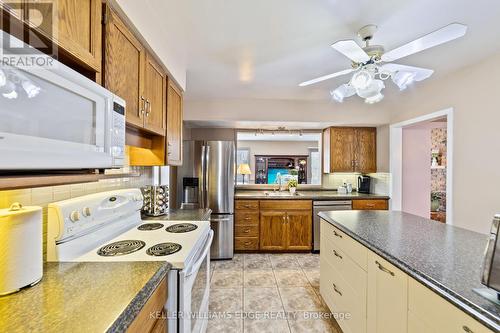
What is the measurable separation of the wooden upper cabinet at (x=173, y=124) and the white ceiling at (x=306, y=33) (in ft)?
1.22

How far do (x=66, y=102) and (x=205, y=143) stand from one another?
8.74ft

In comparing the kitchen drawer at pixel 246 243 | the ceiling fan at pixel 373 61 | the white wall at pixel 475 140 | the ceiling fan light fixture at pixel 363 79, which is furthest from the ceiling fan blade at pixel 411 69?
the kitchen drawer at pixel 246 243

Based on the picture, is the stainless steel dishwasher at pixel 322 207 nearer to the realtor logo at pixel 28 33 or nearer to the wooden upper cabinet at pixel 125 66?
the wooden upper cabinet at pixel 125 66

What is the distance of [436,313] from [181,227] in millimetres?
1486

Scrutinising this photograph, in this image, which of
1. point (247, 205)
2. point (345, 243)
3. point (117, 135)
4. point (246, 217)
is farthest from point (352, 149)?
point (117, 135)

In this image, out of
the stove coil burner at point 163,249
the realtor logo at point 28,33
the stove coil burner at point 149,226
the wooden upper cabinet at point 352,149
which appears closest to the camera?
the realtor logo at point 28,33

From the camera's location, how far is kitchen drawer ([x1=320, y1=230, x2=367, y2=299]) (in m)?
1.50

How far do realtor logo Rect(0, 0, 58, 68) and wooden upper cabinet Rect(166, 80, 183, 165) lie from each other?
1213 millimetres

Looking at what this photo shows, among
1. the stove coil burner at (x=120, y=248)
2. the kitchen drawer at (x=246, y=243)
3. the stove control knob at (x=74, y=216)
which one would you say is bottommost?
the kitchen drawer at (x=246, y=243)

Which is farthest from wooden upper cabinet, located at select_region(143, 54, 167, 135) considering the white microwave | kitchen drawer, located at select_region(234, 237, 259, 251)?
kitchen drawer, located at select_region(234, 237, 259, 251)

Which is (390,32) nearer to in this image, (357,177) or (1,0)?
(1,0)

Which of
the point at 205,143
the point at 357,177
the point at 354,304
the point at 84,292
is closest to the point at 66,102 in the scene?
the point at 84,292

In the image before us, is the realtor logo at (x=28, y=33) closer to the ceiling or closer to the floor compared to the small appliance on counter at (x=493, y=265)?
closer to the ceiling

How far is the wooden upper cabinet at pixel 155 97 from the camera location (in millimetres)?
1567
